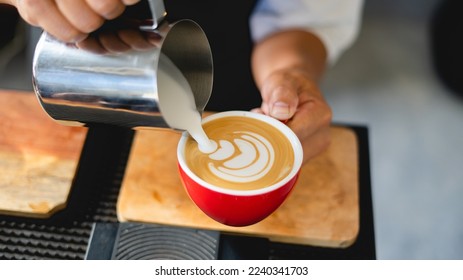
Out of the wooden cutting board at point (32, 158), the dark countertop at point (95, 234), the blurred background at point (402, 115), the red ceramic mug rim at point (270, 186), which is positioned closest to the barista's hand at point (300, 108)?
the red ceramic mug rim at point (270, 186)

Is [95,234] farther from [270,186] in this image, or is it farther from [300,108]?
[300,108]

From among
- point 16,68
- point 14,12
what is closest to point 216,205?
point 14,12

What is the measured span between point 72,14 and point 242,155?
1.10 ft

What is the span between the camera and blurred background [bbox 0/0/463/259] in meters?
2.02

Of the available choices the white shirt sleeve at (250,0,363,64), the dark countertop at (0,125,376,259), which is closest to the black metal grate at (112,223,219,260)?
the dark countertop at (0,125,376,259)

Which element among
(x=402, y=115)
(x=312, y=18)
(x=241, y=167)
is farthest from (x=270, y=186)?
(x=402, y=115)

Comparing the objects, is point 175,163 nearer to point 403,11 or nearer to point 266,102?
point 266,102

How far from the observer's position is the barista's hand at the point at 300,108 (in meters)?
0.95

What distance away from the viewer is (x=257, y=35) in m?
1.36

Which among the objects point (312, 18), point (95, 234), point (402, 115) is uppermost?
point (312, 18)

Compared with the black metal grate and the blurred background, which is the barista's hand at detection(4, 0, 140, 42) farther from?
the blurred background

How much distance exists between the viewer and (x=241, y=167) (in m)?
0.87

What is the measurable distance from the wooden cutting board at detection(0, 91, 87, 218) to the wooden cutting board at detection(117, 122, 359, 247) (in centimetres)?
11
